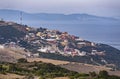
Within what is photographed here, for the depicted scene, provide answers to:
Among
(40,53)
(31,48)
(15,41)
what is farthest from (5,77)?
(15,41)

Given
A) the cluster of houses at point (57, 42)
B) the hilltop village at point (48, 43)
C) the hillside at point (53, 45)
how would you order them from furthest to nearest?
1. the cluster of houses at point (57, 42)
2. the hilltop village at point (48, 43)
3. the hillside at point (53, 45)

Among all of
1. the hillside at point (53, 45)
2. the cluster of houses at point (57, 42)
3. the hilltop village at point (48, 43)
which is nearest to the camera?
the hillside at point (53, 45)

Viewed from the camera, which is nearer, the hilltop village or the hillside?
the hillside

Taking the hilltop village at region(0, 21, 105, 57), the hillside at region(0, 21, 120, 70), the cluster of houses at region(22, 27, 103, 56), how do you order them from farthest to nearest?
the cluster of houses at region(22, 27, 103, 56) → the hilltop village at region(0, 21, 105, 57) → the hillside at region(0, 21, 120, 70)

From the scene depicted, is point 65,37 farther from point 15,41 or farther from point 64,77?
point 64,77

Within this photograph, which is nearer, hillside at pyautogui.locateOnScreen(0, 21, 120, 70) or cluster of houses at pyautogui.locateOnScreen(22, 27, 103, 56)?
hillside at pyautogui.locateOnScreen(0, 21, 120, 70)

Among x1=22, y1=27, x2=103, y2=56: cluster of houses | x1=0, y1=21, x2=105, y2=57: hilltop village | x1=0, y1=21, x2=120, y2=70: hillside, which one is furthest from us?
x1=22, y1=27, x2=103, y2=56: cluster of houses

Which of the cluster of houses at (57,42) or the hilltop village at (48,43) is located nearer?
the hilltop village at (48,43)
